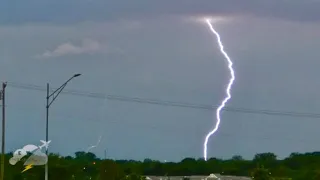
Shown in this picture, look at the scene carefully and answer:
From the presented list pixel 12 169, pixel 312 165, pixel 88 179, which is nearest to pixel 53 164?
pixel 12 169

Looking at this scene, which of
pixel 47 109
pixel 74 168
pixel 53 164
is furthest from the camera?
pixel 74 168

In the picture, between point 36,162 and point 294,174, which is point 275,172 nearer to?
point 294,174

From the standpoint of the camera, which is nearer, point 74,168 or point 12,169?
point 12,169

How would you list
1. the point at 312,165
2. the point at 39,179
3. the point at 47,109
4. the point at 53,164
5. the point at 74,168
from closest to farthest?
the point at 47,109, the point at 39,179, the point at 53,164, the point at 74,168, the point at 312,165

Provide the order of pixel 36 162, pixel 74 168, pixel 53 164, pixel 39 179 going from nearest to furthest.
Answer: pixel 36 162 < pixel 39 179 < pixel 53 164 < pixel 74 168

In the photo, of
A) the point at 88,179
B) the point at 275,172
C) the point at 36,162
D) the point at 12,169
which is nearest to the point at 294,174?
the point at 275,172

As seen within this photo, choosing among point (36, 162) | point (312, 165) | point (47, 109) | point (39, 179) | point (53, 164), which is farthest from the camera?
point (312, 165)

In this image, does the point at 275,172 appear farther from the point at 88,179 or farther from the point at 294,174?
the point at 88,179

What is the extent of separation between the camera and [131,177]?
479ft

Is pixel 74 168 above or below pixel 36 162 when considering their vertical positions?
above

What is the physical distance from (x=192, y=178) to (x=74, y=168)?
110ft

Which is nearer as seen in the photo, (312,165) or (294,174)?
(294,174)

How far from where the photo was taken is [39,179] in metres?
142

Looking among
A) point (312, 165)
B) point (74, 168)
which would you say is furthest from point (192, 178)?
point (74, 168)
